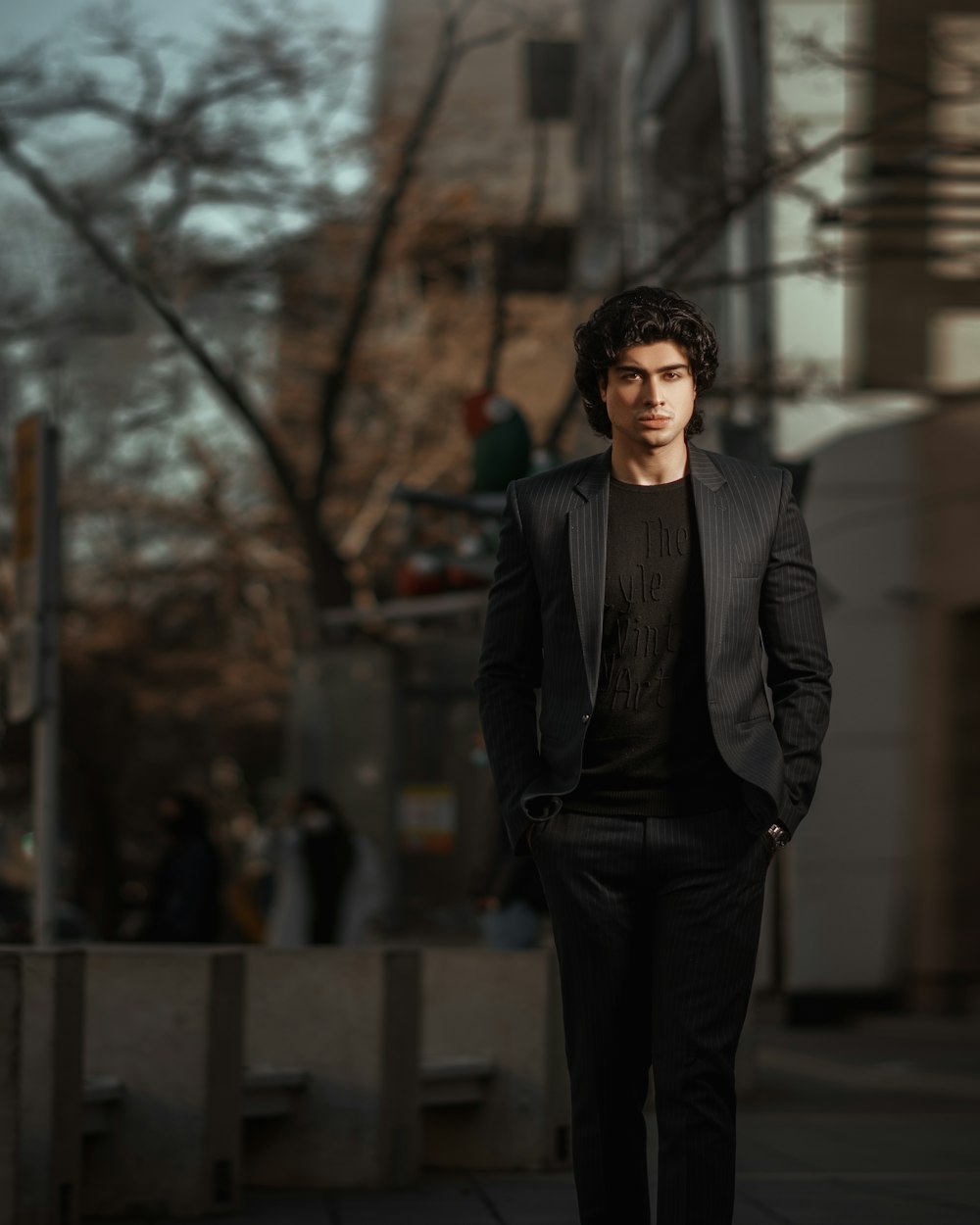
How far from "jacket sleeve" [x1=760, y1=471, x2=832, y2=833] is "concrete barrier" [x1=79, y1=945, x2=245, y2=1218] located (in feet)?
10.1

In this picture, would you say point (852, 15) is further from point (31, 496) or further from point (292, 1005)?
point (292, 1005)

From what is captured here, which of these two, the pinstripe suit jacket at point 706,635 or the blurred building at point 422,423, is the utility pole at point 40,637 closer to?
the blurred building at point 422,423

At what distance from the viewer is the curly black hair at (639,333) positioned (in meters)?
3.98

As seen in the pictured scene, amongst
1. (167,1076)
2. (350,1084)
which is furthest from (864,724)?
(167,1076)

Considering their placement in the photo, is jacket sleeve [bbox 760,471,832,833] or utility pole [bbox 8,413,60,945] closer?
jacket sleeve [bbox 760,471,832,833]

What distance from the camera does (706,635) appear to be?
386 centimetres

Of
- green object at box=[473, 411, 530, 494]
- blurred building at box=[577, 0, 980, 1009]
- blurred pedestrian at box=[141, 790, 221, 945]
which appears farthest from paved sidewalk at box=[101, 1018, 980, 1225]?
blurred building at box=[577, 0, 980, 1009]

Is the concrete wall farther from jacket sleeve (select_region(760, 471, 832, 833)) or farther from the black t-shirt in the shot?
the black t-shirt

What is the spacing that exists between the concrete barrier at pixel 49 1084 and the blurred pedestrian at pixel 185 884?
20.9 feet

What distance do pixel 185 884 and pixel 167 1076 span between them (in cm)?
609

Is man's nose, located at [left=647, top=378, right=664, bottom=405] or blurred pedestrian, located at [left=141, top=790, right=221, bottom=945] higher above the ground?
man's nose, located at [left=647, top=378, right=664, bottom=405]

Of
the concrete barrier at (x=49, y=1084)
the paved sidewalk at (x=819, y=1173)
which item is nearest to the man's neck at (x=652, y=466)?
the concrete barrier at (x=49, y=1084)

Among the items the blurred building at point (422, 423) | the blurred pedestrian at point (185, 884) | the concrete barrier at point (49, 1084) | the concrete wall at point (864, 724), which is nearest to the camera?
the concrete barrier at point (49, 1084)

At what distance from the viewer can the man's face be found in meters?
3.98
